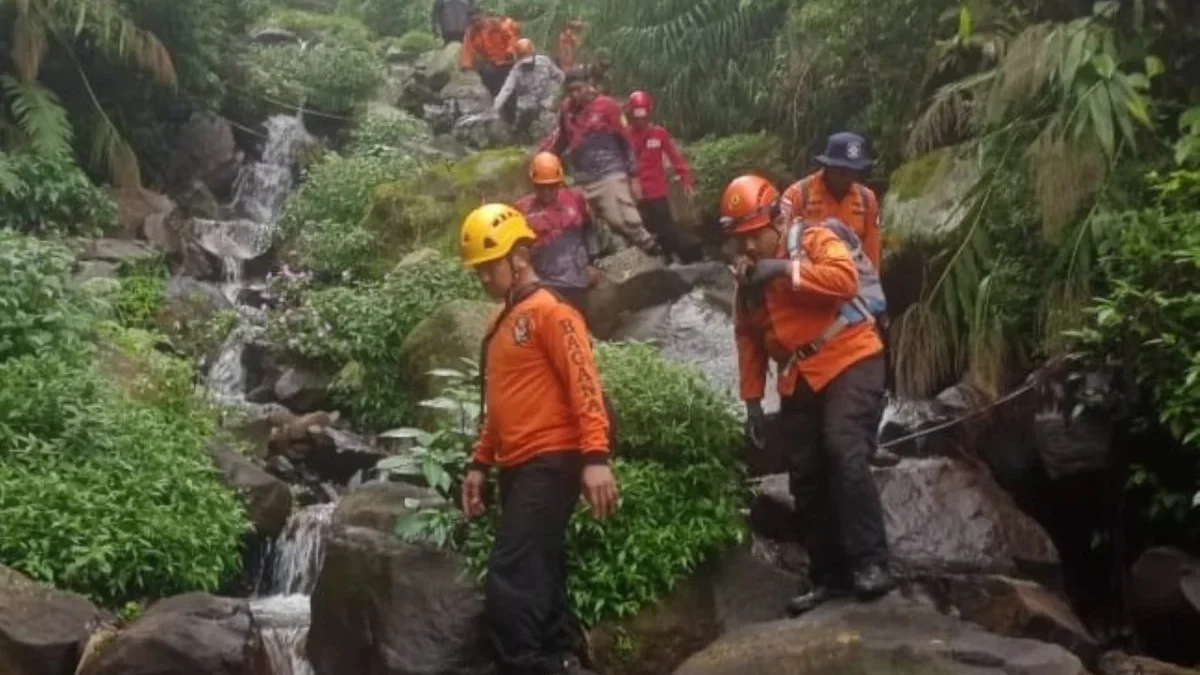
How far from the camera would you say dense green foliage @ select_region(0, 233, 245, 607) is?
7.49m

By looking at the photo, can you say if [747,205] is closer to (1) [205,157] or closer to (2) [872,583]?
(2) [872,583]

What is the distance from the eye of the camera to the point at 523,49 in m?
19.5

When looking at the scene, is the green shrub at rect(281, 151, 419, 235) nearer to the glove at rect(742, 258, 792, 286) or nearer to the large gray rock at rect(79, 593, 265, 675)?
the large gray rock at rect(79, 593, 265, 675)

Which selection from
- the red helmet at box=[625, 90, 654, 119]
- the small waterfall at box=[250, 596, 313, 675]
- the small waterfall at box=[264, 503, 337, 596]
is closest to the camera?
the small waterfall at box=[250, 596, 313, 675]

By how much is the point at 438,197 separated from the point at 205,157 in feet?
14.4

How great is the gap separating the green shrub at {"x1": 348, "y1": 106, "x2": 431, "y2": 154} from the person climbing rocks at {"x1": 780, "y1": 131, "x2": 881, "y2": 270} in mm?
11410

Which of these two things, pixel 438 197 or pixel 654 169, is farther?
pixel 438 197

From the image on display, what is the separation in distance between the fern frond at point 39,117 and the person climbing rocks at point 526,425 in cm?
952

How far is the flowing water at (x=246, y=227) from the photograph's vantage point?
41.2 ft

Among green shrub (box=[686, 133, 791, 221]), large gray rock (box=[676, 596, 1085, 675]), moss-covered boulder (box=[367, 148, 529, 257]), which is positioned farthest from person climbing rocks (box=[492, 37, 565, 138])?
large gray rock (box=[676, 596, 1085, 675])

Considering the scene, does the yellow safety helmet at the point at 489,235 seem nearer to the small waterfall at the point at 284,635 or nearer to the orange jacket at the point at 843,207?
the orange jacket at the point at 843,207

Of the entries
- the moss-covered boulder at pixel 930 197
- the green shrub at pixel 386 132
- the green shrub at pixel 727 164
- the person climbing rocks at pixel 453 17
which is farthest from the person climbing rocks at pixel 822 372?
the person climbing rocks at pixel 453 17

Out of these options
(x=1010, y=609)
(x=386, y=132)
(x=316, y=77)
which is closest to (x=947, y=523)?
(x=1010, y=609)

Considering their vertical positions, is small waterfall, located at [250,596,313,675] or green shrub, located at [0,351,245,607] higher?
green shrub, located at [0,351,245,607]
